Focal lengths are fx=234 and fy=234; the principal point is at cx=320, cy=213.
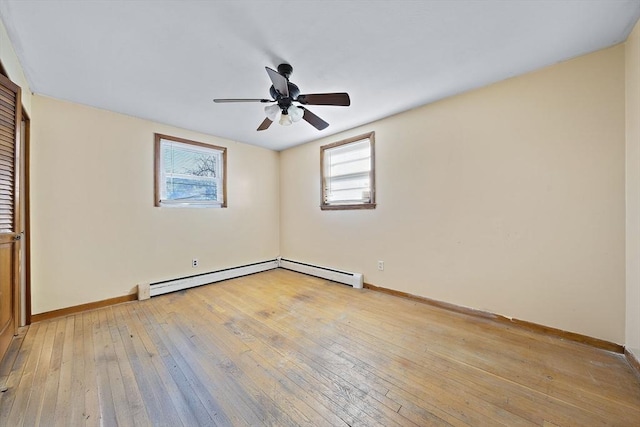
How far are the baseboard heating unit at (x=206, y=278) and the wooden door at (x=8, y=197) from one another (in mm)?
1273

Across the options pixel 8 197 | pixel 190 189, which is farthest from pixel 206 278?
pixel 8 197

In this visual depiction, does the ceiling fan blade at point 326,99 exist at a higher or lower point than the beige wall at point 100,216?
higher

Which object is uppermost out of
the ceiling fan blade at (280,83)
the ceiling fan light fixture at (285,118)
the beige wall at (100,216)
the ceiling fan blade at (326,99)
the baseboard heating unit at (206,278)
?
the ceiling fan blade at (280,83)

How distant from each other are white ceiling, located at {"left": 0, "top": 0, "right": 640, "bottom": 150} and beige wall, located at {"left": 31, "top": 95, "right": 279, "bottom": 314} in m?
0.40

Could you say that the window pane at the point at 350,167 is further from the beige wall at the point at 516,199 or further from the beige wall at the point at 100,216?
the beige wall at the point at 100,216

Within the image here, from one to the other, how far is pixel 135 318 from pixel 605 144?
185 inches

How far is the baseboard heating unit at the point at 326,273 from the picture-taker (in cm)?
351

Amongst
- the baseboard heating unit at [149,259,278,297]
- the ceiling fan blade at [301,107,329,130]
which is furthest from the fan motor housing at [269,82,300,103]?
the baseboard heating unit at [149,259,278,297]

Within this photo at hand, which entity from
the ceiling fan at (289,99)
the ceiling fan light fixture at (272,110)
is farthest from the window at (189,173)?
the ceiling fan light fixture at (272,110)

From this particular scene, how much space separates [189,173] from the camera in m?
3.72

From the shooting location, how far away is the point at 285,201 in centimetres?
480

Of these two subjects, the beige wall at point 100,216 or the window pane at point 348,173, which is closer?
the beige wall at point 100,216

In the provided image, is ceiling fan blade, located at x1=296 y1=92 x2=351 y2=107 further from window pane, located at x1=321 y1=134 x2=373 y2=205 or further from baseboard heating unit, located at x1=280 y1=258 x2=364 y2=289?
baseboard heating unit, located at x1=280 y1=258 x2=364 y2=289

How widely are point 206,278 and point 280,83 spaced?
123 inches
